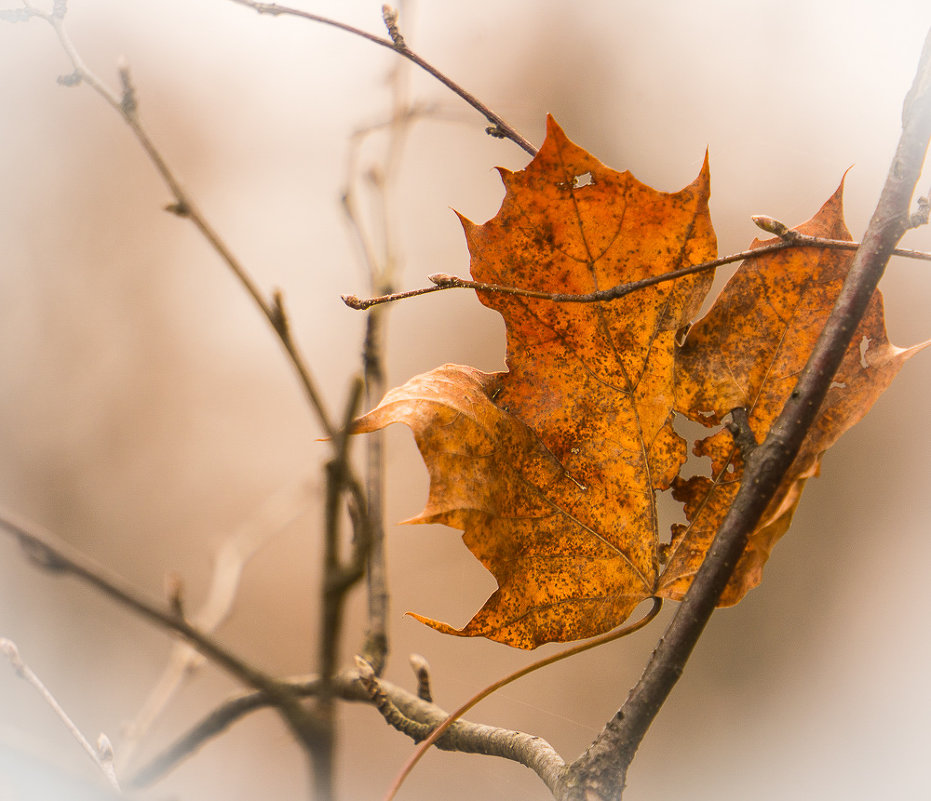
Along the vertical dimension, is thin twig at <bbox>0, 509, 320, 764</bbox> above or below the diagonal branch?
below

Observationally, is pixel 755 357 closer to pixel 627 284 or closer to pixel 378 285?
pixel 627 284

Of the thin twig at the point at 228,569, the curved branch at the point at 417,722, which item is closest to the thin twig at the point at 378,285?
the curved branch at the point at 417,722

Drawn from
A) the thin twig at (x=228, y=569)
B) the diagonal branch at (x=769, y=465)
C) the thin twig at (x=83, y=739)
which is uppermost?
the diagonal branch at (x=769, y=465)

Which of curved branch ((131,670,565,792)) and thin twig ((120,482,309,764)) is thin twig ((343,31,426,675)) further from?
thin twig ((120,482,309,764))

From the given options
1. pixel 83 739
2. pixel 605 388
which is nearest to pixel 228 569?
pixel 83 739

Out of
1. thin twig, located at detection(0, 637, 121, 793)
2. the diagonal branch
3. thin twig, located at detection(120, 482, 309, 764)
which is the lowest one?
thin twig, located at detection(120, 482, 309, 764)

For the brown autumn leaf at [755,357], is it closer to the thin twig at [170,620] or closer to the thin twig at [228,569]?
the thin twig at [170,620]

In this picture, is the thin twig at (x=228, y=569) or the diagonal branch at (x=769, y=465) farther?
the thin twig at (x=228, y=569)

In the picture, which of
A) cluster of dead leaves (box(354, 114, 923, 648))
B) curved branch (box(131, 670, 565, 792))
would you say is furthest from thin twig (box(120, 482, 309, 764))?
cluster of dead leaves (box(354, 114, 923, 648))
